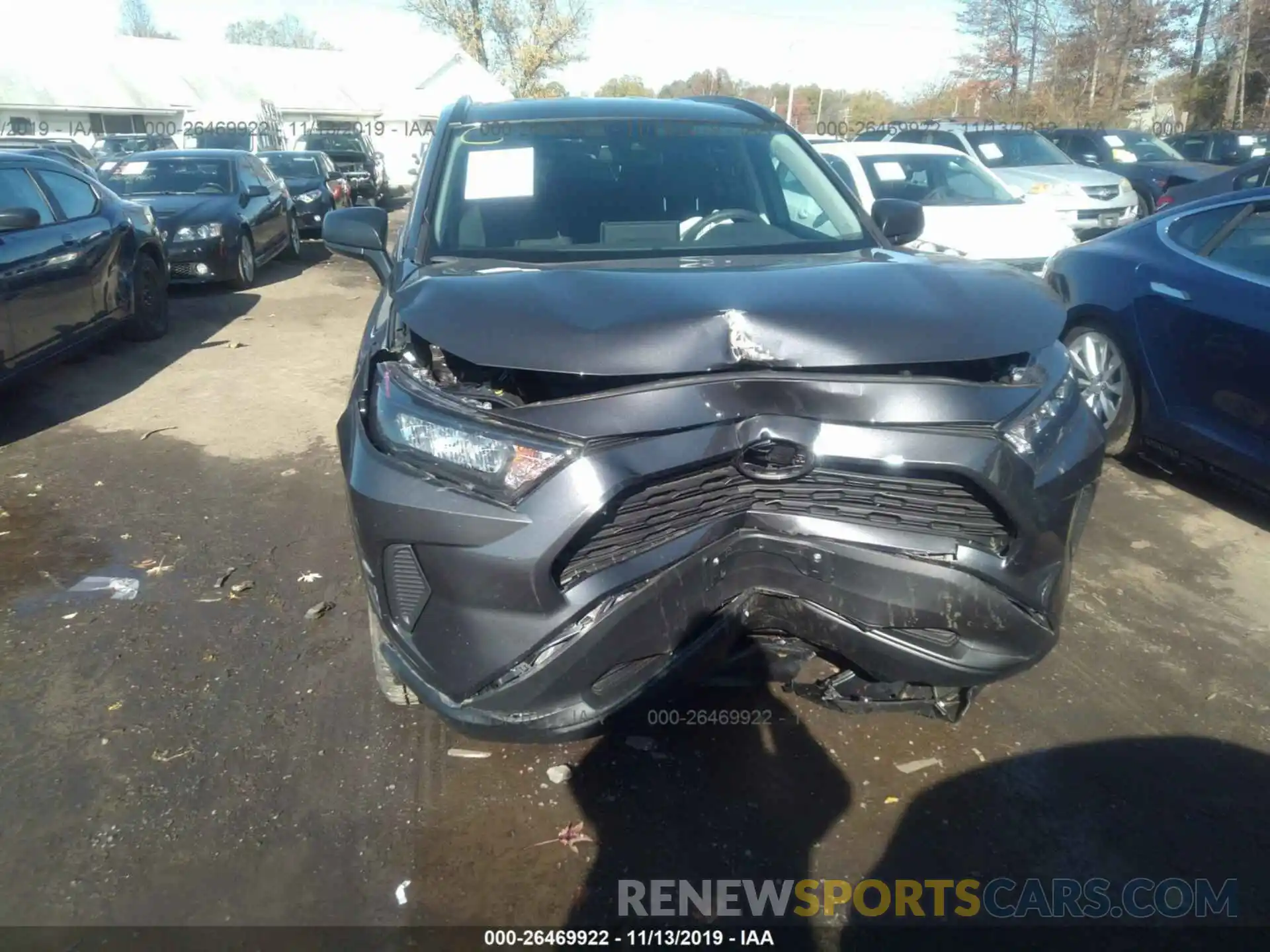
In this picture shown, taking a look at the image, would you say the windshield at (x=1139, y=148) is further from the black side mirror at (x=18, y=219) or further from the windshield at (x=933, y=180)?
the black side mirror at (x=18, y=219)

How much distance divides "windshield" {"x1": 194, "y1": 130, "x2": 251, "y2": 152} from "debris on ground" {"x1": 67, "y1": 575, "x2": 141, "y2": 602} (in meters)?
18.8

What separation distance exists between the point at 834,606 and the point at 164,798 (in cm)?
193

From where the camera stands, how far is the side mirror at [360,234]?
11.7 feet

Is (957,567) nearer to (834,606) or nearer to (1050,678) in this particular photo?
(834,606)

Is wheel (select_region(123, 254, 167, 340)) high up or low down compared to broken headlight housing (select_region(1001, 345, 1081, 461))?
down

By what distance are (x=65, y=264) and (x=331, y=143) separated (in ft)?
57.5

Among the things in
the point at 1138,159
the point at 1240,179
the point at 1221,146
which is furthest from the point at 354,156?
the point at 1221,146

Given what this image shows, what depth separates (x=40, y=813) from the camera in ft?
8.50

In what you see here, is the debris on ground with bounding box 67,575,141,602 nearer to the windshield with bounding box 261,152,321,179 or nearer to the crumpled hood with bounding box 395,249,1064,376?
the crumpled hood with bounding box 395,249,1064,376

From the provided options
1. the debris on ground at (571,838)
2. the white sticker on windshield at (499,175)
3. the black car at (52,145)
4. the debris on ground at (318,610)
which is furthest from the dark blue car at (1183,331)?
the black car at (52,145)

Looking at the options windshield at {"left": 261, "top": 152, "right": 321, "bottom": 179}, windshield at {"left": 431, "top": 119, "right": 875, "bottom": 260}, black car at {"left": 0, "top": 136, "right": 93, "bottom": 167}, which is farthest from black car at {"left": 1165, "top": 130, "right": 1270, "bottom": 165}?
black car at {"left": 0, "top": 136, "right": 93, "bottom": 167}

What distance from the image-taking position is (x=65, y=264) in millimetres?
6328

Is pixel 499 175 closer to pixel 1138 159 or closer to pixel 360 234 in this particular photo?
pixel 360 234

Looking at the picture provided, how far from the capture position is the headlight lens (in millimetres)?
10047
